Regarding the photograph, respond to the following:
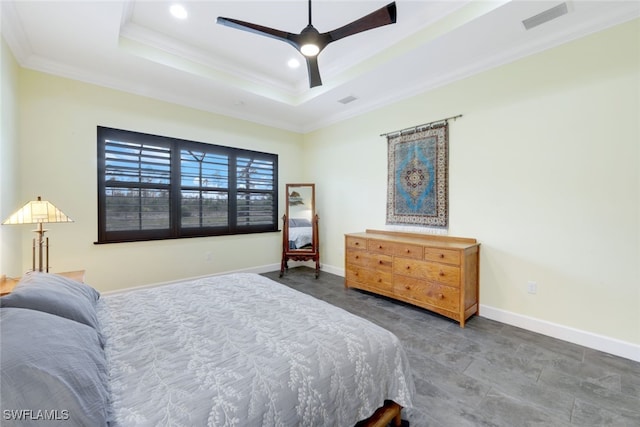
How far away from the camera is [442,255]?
9.46 feet

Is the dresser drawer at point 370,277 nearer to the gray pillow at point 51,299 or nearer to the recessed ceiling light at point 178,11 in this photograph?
the gray pillow at point 51,299

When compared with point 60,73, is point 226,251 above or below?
below

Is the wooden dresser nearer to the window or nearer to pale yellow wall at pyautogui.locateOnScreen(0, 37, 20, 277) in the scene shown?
the window

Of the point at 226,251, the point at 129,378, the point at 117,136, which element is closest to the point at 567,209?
the point at 129,378

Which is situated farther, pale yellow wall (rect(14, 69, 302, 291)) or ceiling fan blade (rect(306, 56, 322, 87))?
pale yellow wall (rect(14, 69, 302, 291))

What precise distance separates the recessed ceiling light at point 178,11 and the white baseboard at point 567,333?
4346 mm

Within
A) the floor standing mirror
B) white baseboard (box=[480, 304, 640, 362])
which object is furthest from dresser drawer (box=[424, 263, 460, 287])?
the floor standing mirror

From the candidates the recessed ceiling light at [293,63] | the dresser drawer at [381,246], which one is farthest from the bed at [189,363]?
the recessed ceiling light at [293,63]

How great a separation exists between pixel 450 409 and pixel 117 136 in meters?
4.47

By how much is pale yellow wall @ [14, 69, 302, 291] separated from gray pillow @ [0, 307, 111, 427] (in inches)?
111

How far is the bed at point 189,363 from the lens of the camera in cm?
81

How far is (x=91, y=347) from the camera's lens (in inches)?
42.5

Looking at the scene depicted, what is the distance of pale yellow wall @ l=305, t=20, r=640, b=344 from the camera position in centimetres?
224

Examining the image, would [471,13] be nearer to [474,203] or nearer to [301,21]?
[301,21]
